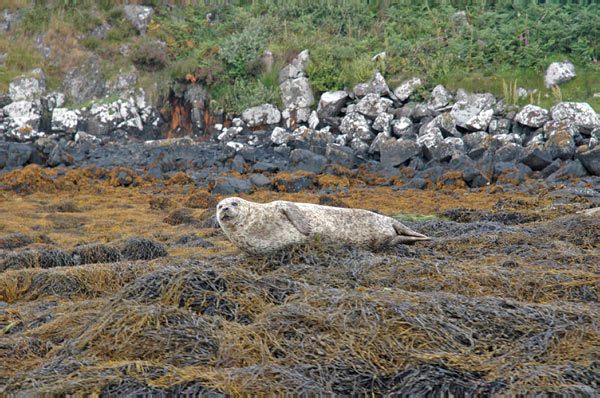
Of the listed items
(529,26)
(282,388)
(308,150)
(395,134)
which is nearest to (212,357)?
(282,388)

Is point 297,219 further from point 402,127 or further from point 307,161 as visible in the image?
point 402,127

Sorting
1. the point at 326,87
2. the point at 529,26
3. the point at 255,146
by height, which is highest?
the point at 529,26

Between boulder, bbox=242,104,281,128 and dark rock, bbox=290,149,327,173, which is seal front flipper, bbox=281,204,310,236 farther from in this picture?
boulder, bbox=242,104,281,128

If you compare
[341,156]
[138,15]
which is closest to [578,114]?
[341,156]

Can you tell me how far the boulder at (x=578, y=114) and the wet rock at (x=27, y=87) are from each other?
1868cm

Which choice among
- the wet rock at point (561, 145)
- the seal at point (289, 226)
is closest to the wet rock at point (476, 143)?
the wet rock at point (561, 145)

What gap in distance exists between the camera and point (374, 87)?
2077cm

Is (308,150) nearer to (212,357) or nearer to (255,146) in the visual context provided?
(255,146)

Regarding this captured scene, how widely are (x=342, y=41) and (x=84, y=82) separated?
34.7 ft

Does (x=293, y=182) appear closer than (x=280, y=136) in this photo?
Yes

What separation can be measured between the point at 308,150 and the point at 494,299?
1419 centimetres

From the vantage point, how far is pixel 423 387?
2967mm

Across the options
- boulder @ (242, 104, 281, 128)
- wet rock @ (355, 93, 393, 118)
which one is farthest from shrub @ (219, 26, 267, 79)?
wet rock @ (355, 93, 393, 118)

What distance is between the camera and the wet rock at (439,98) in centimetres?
1992
